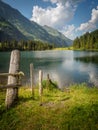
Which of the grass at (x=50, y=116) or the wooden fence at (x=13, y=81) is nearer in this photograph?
the grass at (x=50, y=116)

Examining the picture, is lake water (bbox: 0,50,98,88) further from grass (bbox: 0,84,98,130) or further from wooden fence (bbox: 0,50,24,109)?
wooden fence (bbox: 0,50,24,109)

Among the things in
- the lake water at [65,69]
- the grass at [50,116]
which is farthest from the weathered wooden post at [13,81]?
the lake water at [65,69]

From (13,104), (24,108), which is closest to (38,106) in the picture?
(24,108)

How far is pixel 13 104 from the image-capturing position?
13.5 meters

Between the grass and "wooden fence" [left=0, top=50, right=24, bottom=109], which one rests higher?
"wooden fence" [left=0, top=50, right=24, bottom=109]

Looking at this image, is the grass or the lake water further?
the lake water

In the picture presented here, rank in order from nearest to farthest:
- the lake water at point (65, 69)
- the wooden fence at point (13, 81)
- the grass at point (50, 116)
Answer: the grass at point (50, 116), the wooden fence at point (13, 81), the lake water at point (65, 69)

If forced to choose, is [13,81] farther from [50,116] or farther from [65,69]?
[65,69]

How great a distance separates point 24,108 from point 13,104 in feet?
3.55

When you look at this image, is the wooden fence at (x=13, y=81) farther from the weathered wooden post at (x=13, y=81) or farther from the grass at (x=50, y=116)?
the grass at (x=50, y=116)

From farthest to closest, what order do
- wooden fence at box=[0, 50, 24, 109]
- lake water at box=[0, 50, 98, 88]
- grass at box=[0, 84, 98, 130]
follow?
lake water at box=[0, 50, 98, 88]
wooden fence at box=[0, 50, 24, 109]
grass at box=[0, 84, 98, 130]

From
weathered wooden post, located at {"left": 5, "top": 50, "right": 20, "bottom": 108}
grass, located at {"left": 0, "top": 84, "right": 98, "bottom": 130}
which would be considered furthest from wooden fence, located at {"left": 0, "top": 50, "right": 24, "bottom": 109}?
grass, located at {"left": 0, "top": 84, "right": 98, "bottom": 130}

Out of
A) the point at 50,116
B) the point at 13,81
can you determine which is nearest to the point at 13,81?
the point at 13,81

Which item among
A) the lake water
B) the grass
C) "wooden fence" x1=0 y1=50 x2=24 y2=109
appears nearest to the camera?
the grass
